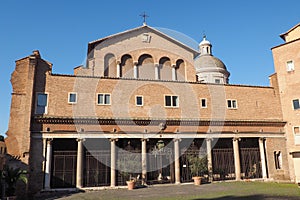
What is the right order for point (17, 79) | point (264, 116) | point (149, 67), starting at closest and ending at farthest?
point (17, 79) → point (264, 116) → point (149, 67)

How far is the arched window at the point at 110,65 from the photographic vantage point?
26.8 metres

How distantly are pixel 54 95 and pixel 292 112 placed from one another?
19.2 metres

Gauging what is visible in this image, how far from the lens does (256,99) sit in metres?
24.4

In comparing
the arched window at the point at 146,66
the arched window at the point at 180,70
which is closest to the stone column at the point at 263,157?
the arched window at the point at 180,70

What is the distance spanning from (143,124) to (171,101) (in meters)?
3.22

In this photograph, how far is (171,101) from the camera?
22344 millimetres

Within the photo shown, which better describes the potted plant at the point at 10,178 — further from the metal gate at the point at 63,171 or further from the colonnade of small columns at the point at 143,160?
the metal gate at the point at 63,171

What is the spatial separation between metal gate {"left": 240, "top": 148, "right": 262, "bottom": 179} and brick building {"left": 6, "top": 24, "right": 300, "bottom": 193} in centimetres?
8

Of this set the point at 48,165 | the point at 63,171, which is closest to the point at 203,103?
the point at 63,171

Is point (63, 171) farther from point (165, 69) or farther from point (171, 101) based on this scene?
point (165, 69)

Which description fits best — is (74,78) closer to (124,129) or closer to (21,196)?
(124,129)

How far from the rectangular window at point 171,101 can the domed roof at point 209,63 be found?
68.4 feet

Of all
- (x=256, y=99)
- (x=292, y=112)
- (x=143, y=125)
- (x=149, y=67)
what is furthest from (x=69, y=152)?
(x=292, y=112)

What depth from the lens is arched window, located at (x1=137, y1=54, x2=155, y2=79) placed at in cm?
2764
